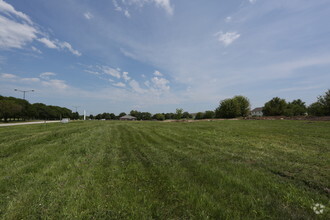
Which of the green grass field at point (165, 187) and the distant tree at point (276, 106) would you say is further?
the distant tree at point (276, 106)

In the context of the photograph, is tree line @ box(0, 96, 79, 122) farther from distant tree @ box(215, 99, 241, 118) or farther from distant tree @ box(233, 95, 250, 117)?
distant tree @ box(233, 95, 250, 117)

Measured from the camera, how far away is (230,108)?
186 ft

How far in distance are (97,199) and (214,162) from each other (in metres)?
4.86

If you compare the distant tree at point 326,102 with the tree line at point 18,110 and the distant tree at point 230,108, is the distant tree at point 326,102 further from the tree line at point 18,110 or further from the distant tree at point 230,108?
the tree line at point 18,110

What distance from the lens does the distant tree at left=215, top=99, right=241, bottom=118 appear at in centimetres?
5616

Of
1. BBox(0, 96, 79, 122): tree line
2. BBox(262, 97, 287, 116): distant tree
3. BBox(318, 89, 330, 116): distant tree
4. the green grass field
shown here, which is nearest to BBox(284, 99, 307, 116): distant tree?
BBox(262, 97, 287, 116): distant tree

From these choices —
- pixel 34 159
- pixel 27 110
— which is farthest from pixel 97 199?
pixel 27 110

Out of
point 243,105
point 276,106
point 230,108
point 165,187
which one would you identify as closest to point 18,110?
point 165,187

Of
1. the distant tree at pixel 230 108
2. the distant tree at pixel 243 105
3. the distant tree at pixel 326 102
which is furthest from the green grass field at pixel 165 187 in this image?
the distant tree at pixel 243 105

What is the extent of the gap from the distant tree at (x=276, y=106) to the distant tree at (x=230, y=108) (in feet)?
53.5

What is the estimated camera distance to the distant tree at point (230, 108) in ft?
184

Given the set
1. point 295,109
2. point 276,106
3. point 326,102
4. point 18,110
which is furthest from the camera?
point 295,109

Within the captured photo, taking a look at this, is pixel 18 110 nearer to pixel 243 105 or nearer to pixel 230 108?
pixel 230 108

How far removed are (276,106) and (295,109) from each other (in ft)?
65.4
